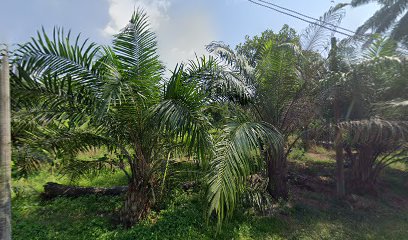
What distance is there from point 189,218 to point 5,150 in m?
3.19

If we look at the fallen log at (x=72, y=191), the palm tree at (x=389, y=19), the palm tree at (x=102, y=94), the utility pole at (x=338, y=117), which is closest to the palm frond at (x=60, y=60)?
the palm tree at (x=102, y=94)

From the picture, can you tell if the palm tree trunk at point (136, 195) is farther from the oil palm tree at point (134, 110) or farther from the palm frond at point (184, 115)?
the palm frond at point (184, 115)

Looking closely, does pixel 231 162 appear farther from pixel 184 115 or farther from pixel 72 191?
pixel 72 191

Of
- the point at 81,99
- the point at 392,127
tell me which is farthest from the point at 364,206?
→ the point at 81,99

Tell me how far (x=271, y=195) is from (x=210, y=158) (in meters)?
3.01

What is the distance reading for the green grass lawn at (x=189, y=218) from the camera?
189 inches

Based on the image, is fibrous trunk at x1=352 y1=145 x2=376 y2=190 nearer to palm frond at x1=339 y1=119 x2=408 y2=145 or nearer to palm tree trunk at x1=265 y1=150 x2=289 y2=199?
palm frond at x1=339 y1=119 x2=408 y2=145

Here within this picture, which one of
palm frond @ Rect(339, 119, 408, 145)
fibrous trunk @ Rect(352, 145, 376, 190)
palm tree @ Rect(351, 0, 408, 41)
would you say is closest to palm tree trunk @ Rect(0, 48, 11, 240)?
palm frond @ Rect(339, 119, 408, 145)

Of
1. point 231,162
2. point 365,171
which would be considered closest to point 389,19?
point 365,171

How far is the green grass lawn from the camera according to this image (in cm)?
480

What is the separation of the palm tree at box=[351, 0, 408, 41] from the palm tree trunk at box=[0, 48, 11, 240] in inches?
551

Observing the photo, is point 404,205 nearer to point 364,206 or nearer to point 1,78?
point 364,206

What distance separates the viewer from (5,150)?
3207 mm

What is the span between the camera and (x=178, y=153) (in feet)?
17.2
